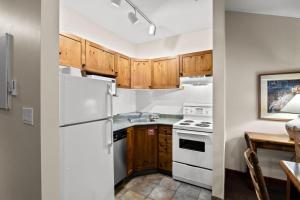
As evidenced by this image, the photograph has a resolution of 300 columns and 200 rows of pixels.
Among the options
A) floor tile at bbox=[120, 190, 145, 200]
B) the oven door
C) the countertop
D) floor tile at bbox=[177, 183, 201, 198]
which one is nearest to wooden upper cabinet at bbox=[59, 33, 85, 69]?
the countertop

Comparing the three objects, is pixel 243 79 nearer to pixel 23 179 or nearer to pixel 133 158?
pixel 133 158

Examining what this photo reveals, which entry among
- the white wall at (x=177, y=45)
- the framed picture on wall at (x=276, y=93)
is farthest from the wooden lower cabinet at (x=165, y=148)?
the white wall at (x=177, y=45)

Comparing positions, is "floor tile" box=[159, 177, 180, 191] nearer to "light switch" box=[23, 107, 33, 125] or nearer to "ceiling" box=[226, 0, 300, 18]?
"light switch" box=[23, 107, 33, 125]

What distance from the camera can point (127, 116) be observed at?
11.2 feet

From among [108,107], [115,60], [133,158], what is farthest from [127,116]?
[108,107]

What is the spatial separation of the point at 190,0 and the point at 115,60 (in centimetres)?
150

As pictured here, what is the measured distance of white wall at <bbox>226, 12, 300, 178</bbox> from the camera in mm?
2322

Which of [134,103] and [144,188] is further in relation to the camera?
[134,103]

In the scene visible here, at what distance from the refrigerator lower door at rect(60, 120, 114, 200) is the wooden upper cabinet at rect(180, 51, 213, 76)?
1.80m

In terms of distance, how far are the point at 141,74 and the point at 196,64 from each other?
3.72ft

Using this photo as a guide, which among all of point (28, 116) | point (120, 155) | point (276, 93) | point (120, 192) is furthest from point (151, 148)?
point (276, 93)

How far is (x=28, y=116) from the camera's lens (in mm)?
1102

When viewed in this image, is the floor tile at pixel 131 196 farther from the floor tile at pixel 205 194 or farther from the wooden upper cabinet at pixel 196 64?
the wooden upper cabinet at pixel 196 64

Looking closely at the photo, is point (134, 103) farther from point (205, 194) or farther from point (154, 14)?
point (205, 194)
